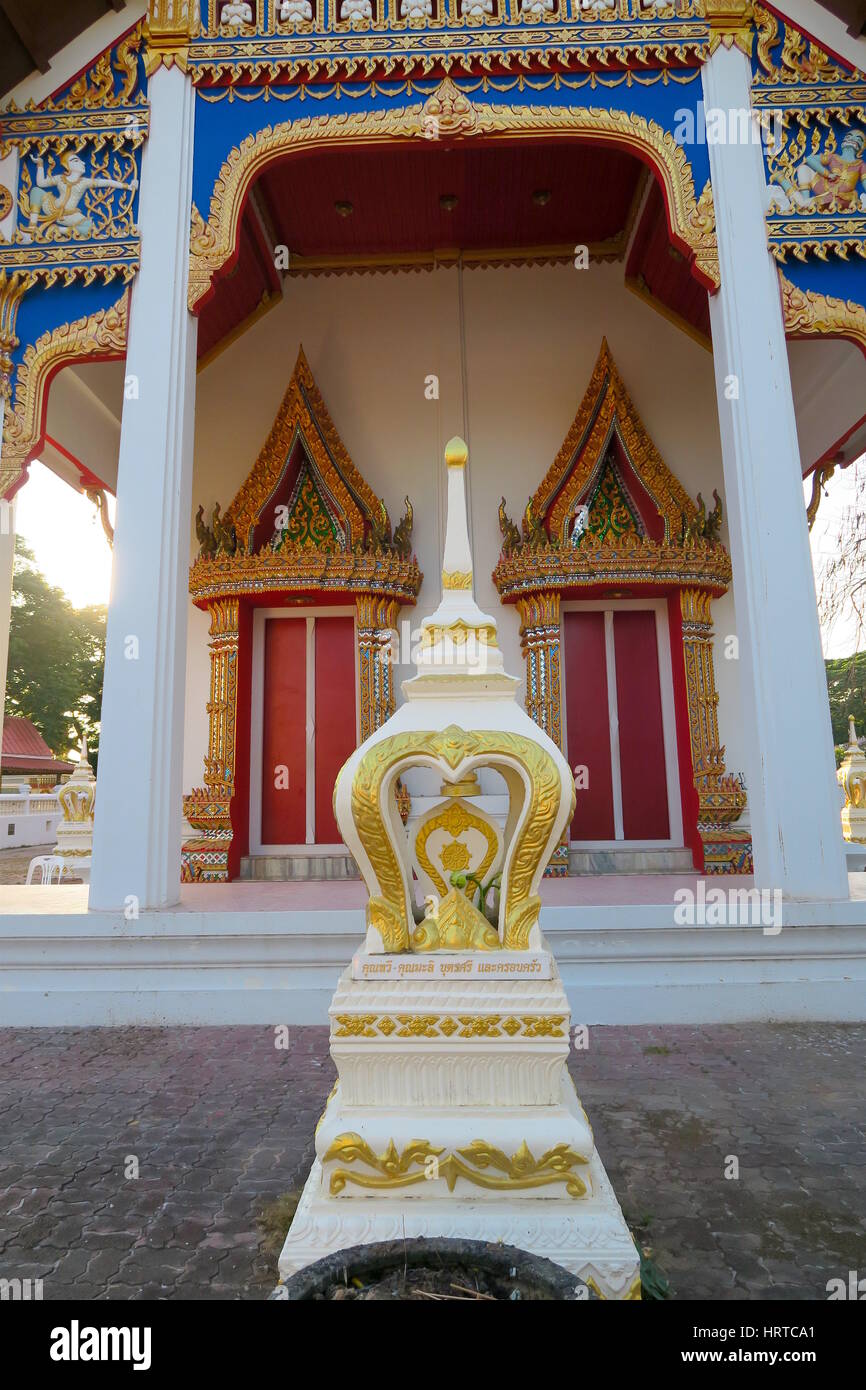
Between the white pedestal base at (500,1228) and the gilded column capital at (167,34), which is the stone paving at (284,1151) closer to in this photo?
the white pedestal base at (500,1228)

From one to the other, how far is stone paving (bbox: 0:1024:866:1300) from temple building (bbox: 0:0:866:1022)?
0.57 m

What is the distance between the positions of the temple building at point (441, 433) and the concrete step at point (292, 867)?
3cm

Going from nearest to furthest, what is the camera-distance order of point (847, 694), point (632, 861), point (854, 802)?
point (632, 861)
point (854, 802)
point (847, 694)

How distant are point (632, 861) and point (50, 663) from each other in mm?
25561

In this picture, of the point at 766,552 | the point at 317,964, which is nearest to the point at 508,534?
the point at 766,552

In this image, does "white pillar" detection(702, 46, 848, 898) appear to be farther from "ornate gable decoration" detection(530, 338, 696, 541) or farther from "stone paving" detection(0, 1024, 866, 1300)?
"ornate gable decoration" detection(530, 338, 696, 541)

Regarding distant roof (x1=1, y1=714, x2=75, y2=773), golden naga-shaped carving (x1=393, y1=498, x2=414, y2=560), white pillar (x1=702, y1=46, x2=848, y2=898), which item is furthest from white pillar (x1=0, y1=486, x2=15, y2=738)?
distant roof (x1=1, y1=714, x2=75, y2=773)

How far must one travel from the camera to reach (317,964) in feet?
14.7

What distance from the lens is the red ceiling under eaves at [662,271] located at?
6883mm

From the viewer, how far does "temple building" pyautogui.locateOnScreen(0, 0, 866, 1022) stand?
14.7 feet

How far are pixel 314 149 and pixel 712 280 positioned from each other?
278 cm

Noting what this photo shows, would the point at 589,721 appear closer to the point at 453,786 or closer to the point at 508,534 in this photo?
the point at 508,534

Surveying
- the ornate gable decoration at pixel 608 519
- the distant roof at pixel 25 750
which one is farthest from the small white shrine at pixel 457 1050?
the distant roof at pixel 25 750
